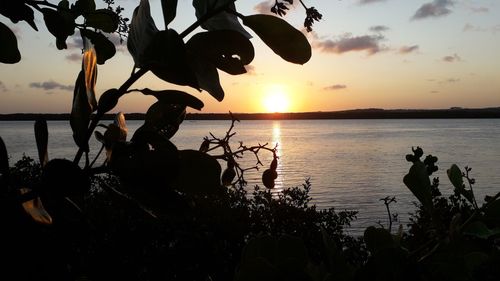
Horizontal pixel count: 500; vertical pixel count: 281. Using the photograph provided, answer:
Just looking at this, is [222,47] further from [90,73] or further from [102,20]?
[102,20]

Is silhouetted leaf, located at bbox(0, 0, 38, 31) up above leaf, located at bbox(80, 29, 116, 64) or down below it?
above

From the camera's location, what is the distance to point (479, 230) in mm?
796

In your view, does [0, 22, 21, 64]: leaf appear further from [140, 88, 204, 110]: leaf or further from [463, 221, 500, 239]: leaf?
[463, 221, 500, 239]: leaf

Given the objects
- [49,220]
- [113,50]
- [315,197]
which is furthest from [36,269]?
[315,197]

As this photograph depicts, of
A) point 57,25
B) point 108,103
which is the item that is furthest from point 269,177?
point 108,103

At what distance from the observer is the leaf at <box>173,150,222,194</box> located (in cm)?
73

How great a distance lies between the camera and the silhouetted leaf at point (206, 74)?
735 mm

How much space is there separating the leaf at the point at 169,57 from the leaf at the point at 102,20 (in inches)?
46.4

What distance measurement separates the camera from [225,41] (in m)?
0.77

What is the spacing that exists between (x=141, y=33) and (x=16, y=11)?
750mm

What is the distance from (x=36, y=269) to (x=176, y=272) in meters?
6.04

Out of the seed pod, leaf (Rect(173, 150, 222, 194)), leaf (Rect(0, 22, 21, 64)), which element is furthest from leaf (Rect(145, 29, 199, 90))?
the seed pod

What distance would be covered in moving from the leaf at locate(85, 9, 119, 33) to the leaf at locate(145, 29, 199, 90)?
118 cm

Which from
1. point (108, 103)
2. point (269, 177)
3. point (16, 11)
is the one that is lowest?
point (269, 177)
